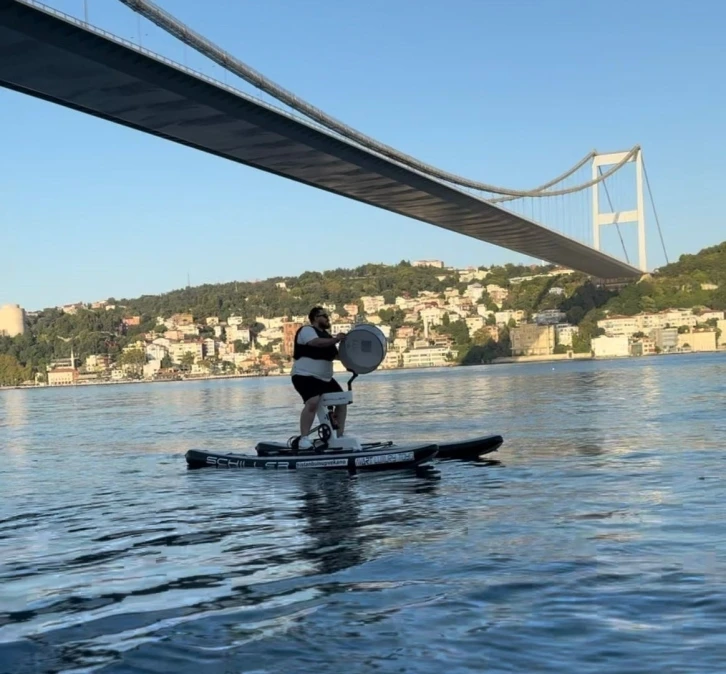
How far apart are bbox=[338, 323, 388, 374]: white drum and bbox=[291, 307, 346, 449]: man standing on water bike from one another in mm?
102

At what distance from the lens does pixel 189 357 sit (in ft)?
403

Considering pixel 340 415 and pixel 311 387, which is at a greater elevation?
pixel 311 387

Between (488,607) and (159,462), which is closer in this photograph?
(488,607)

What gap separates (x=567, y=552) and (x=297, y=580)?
121 centimetres

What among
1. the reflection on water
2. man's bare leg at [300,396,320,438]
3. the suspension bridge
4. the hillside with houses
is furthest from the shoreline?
the reflection on water

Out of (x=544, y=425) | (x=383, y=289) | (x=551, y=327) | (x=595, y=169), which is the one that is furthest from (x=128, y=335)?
(x=544, y=425)

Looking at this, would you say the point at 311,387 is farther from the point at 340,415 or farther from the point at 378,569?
the point at 378,569

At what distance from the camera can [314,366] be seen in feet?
30.6

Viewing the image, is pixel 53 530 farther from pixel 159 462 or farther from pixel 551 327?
pixel 551 327

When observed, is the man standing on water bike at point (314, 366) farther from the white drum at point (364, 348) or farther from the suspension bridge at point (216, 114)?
the suspension bridge at point (216, 114)

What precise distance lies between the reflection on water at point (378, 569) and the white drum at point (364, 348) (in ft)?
3.43

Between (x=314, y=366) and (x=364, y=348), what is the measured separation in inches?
18.1

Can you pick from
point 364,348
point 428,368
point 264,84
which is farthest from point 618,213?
point 364,348

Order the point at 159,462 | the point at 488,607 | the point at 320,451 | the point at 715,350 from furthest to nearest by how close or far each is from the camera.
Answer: the point at 715,350 < the point at 159,462 < the point at 320,451 < the point at 488,607
